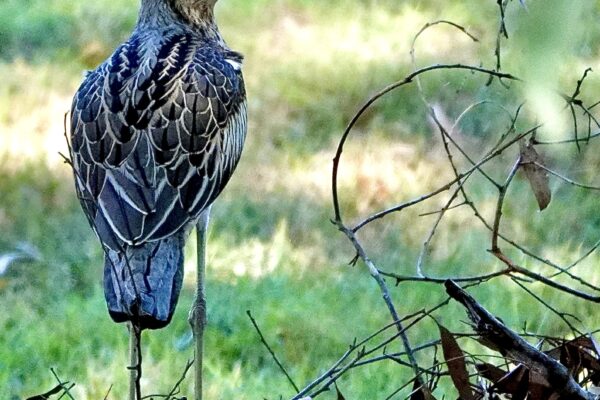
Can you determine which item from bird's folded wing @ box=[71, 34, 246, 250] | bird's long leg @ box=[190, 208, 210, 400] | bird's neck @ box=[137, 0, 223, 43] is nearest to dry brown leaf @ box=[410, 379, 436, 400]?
bird's folded wing @ box=[71, 34, 246, 250]

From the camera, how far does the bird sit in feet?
9.18

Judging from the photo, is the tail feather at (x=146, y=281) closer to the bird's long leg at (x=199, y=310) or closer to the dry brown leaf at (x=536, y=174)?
the bird's long leg at (x=199, y=310)

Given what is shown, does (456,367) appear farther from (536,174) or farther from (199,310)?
(199,310)

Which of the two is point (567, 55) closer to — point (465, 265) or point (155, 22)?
point (155, 22)

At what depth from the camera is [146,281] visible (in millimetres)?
2707

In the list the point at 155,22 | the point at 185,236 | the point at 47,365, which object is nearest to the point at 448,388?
the point at 185,236

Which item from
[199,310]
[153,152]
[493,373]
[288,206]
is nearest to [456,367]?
[493,373]

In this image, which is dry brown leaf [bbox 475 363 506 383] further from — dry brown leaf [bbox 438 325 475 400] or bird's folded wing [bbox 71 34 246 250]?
bird's folded wing [bbox 71 34 246 250]

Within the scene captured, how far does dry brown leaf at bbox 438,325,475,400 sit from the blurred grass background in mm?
928

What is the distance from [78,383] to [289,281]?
1.15 metres

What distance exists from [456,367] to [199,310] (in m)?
1.58

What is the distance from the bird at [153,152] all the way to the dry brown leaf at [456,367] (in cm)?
69

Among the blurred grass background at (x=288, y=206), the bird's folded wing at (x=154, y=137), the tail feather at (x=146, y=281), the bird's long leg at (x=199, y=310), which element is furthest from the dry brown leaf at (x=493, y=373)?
the bird's long leg at (x=199, y=310)

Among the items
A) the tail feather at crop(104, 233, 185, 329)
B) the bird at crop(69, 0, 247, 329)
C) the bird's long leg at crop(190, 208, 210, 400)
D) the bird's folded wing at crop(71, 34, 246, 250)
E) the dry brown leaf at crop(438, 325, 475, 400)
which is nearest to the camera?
the dry brown leaf at crop(438, 325, 475, 400)
